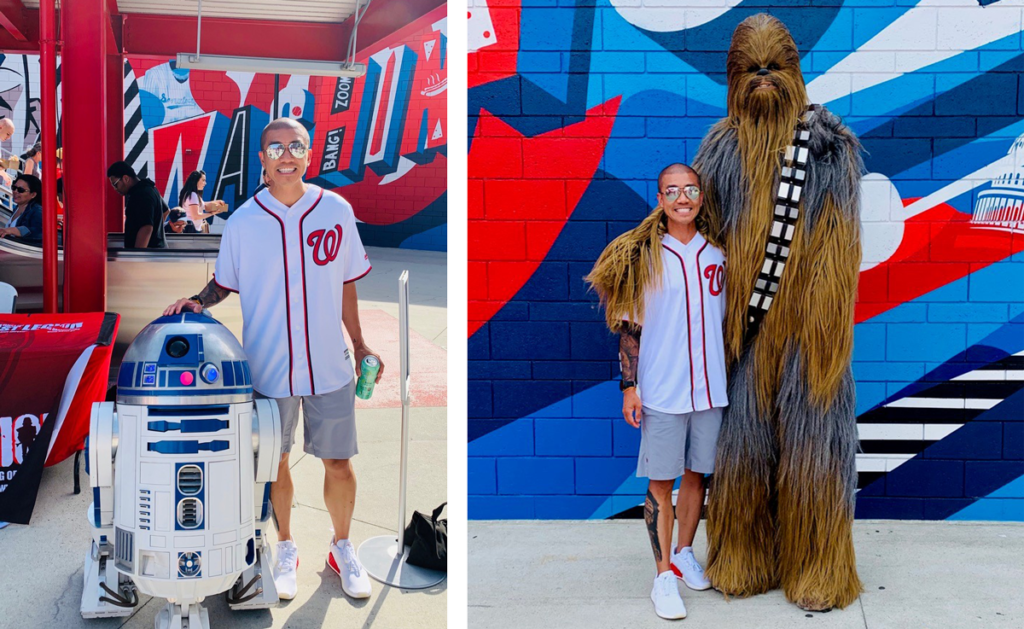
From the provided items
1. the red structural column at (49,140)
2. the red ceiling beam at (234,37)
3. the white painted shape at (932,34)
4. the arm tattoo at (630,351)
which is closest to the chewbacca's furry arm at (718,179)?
the arm tattoo at (630,351)

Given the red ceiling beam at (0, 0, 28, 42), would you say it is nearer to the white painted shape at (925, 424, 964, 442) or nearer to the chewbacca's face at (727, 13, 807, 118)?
the chewbacca's face at (727, 13, 807, 118)

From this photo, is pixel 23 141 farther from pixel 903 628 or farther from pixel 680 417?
pixel 903 628

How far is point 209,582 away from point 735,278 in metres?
1.99

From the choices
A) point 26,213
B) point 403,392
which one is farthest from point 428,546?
point 26,213

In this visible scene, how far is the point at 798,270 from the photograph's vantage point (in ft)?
9.91

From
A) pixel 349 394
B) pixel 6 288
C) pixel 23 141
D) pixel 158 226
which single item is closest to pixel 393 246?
pixel 23 141

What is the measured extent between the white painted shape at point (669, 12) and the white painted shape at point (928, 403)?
192cm

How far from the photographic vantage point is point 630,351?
311cm

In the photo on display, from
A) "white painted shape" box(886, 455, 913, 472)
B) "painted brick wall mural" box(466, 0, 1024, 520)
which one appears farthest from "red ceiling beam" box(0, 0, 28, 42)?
"white painted shape" box(886, 455, 913, 472)

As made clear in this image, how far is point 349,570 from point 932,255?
2.83 m

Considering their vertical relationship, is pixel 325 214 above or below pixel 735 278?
above

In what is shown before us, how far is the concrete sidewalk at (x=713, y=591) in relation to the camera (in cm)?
298

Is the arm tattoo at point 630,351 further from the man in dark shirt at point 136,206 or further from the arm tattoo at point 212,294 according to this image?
the man in dark shirt at point 136,206

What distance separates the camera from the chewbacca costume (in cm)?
299
